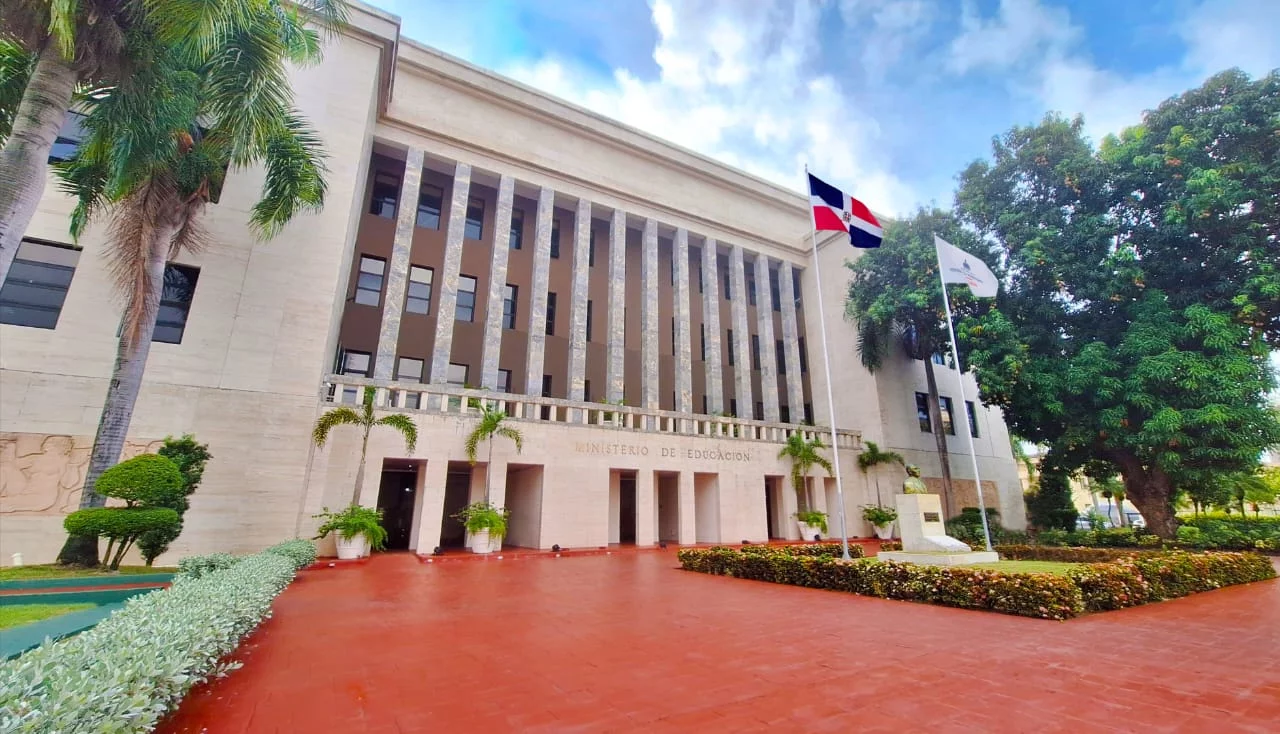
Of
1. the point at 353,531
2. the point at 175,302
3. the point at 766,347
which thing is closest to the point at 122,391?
the point at 175,302

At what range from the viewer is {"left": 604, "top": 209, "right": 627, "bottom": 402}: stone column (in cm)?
1971

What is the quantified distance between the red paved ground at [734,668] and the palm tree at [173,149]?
7.25m

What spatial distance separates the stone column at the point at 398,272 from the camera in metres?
16.3

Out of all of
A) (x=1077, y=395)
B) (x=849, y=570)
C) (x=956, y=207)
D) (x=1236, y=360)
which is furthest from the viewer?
(x=956, y=207)

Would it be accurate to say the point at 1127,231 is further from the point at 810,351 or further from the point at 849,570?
the point at 849,570

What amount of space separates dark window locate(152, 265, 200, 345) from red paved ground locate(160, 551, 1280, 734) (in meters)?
9.38

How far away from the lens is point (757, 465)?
19.3m

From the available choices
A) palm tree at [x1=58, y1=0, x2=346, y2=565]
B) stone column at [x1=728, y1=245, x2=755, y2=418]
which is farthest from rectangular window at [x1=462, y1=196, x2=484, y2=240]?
stone column at [x1=728, y1=245, x2=755, y2=418]

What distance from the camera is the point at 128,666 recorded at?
2596mm

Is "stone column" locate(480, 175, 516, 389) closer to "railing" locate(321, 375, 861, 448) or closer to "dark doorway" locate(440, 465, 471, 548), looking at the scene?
"railing" locate(321, 375, 861, 448)

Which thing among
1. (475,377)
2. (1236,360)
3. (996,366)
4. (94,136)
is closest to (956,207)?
(996,366)

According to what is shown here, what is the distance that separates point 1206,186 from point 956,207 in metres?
7.10

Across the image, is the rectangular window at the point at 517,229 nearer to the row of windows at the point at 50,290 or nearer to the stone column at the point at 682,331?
the stone column at the point at 682,331

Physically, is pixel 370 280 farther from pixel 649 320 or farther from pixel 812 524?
pixel 812 524
